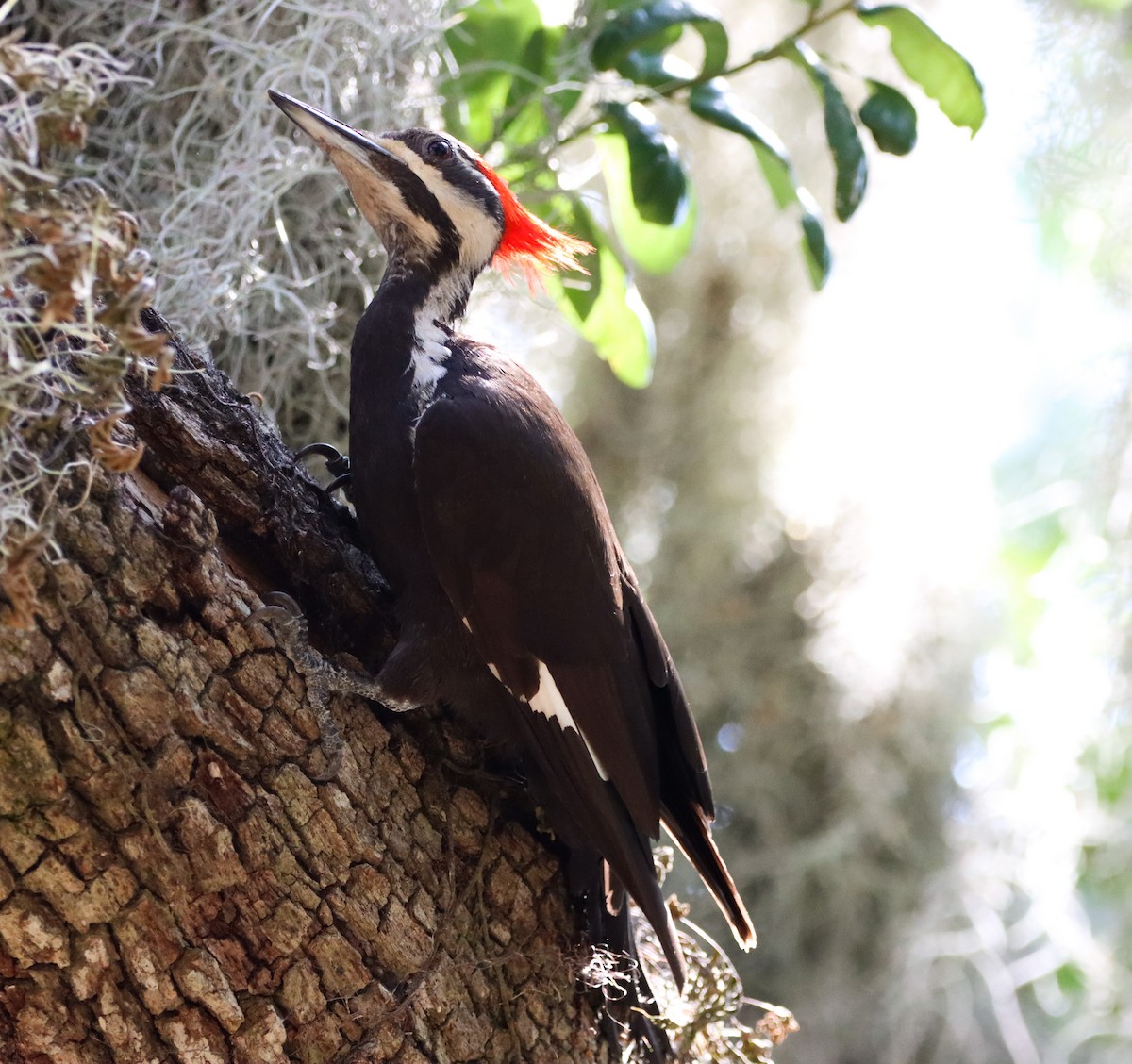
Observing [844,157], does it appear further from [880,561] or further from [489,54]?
[880,561]

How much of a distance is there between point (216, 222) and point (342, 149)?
22 cm

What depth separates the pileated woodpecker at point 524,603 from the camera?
1.43 m

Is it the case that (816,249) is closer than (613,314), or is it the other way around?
(816,249)

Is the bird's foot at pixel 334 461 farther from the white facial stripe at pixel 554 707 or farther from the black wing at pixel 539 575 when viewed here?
the white facial stripe at pixel 554 707

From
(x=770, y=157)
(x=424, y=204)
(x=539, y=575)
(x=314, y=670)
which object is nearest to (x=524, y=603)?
(x=539, y=575)

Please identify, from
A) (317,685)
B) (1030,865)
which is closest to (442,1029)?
(317,685)

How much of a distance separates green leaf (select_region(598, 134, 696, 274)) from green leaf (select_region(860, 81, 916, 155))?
327 millimetres

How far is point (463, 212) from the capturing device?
5.75 feet

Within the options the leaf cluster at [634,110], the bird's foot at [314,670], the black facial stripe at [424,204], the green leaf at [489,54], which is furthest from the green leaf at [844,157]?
the bird's foot at [314,670]

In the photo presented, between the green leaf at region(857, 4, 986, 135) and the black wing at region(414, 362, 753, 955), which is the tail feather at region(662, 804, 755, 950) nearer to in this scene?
the black wing at region(414, 362, 753, 955)

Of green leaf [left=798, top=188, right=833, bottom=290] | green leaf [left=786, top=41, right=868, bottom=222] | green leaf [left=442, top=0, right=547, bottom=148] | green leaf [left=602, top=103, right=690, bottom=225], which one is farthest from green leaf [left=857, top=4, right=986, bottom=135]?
green leaf [left=442, top=0, right=547, bottom=148]

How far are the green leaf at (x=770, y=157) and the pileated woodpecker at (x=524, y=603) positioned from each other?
1.68ft

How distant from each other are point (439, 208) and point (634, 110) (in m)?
0.35

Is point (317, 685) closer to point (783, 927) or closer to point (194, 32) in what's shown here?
point (194, 32)
